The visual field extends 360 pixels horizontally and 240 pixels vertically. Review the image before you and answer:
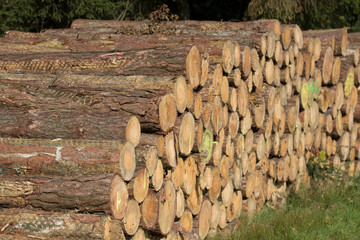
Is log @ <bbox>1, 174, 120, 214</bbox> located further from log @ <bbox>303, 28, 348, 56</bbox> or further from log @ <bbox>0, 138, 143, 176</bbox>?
log @ <bbox>303, 28, 348, 56</bbox>

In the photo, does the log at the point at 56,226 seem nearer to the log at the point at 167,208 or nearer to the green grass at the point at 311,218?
the log at the point at 167,208

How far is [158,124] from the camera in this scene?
165 inches

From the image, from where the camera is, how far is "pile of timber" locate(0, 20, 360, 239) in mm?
3734

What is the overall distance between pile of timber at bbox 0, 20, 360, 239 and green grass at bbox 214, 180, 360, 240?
0.75 feet

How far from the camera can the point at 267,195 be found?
6.95m

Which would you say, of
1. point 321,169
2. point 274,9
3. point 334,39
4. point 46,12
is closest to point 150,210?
point 321,169

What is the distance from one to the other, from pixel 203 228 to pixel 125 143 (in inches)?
74.0

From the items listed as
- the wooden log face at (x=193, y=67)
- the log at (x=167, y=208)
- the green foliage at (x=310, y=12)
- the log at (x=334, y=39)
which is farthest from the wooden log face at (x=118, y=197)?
the green foliage at (x=310, y=12)

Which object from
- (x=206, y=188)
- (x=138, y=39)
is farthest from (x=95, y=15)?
(x=206, y=188)

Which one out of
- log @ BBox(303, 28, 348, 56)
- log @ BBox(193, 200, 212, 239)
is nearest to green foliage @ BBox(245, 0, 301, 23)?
log @ BBox(303, 28, 348, 56)

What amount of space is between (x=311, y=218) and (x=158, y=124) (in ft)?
8.61

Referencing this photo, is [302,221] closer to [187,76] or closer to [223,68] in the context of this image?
[223,68]

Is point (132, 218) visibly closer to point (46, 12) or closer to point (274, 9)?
point (46, 12)

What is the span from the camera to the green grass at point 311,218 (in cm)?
557
